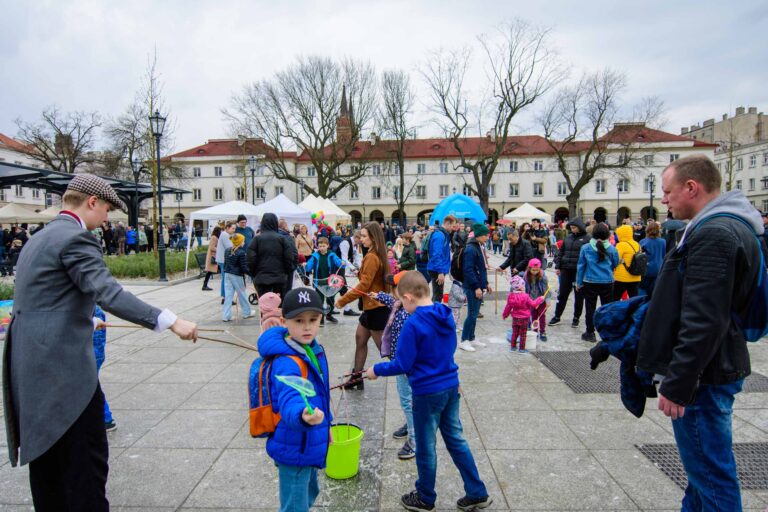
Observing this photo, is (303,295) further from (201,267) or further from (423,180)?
(423,180)

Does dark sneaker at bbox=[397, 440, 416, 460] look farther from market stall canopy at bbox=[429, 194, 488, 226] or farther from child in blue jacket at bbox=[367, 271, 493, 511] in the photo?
market stall canopy at bbox=[429, 194, 488, 226]

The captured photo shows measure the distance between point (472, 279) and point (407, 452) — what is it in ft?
11.9

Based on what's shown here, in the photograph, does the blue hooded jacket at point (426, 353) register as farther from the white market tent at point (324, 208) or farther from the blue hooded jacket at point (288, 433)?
the white market tent at point (324, 208)

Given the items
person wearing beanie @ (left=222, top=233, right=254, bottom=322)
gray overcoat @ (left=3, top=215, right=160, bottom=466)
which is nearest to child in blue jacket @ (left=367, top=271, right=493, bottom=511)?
gray overcoat @ (left=3, top=215, right=160, bottom=466)

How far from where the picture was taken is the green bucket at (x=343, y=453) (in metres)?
3.31

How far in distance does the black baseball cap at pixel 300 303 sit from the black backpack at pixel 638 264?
6.70 meters

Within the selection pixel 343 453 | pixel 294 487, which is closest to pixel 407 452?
pixel 343 453

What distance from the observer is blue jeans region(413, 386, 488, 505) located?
296cm

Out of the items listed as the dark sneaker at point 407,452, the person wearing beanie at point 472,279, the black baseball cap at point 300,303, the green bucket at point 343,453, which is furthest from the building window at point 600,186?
the black baseball cap at point 300,303

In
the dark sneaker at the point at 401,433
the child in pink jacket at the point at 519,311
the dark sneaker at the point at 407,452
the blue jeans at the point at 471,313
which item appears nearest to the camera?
the dark sneaker at the point at 407,452

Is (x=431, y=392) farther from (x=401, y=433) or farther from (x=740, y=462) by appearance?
(x=740, y=462)

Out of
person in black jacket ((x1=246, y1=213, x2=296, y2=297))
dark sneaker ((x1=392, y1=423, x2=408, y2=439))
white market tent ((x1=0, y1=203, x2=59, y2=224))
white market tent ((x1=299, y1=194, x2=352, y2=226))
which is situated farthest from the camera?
white market tent ((x1=0, y1=203, x2=59, y2=224))

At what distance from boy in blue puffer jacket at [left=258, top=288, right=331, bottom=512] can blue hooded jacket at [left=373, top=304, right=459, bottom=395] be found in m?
0.56

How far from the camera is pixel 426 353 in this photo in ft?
9.68
